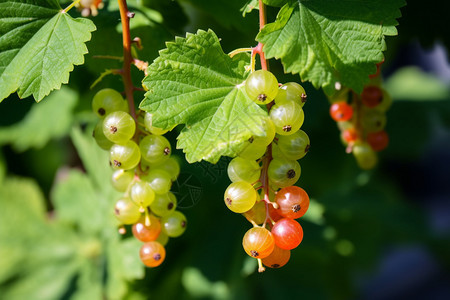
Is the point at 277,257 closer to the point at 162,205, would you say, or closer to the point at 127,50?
the point at 162,205

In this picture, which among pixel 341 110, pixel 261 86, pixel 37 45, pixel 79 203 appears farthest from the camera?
pixel 79 203

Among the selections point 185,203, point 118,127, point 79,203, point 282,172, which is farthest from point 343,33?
point 79,203

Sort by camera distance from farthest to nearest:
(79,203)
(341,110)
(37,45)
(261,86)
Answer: (79,203)
(341,110)
(37,45)
(261,86)

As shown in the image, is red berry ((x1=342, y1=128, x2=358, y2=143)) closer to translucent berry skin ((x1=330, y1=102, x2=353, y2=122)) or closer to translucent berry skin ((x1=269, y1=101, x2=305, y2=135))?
translucent berry skin ((x1=330, y1=102, x2=353, y2=122))

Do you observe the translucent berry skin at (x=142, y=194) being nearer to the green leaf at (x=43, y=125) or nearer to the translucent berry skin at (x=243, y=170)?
the translucent berry skin at (x=243, y=170)

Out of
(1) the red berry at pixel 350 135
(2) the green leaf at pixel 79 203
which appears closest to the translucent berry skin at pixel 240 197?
(1) the red berry at pixel 350 135

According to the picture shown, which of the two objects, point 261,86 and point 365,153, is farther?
point 365,153
